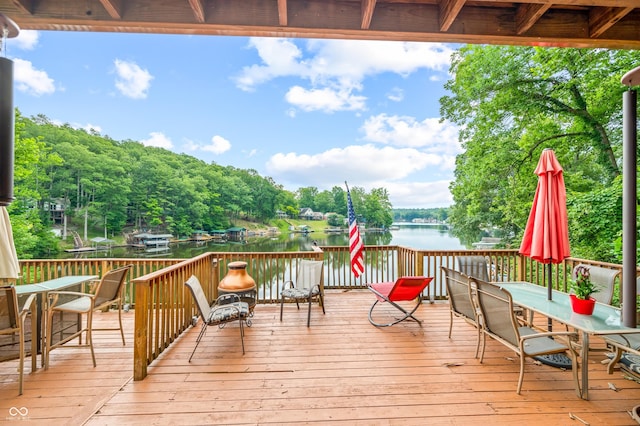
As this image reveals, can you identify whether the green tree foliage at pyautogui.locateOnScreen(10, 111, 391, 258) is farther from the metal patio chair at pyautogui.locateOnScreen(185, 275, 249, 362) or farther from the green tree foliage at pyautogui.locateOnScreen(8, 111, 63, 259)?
the metal patio chair at pyautogui.locateOnScreen(185, 275, 249, 362)

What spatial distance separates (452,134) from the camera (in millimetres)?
10992

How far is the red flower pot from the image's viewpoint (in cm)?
251

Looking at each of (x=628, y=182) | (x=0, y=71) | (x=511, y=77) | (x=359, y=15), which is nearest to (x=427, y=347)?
(x=628, y=182)

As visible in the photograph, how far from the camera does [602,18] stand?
2.04 m

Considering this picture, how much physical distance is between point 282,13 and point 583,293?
3589mm

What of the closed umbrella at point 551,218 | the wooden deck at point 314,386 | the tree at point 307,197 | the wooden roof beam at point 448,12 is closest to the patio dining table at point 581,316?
the closed umbrella at point 551,218

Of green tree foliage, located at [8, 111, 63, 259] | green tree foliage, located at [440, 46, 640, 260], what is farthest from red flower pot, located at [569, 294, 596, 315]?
green tree foliage, located at [8, 111, 63, 259]

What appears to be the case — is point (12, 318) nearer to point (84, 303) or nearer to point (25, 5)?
point (84, 303)

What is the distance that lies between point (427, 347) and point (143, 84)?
49.3 meters

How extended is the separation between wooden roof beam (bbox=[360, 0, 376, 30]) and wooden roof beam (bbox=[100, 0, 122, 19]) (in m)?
1.71

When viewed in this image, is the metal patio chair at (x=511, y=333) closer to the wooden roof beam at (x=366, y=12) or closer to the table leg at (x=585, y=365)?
the table leg at (x=585, y=365)

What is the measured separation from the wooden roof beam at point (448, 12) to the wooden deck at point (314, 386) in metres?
2.94

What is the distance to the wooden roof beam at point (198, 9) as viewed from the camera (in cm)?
179

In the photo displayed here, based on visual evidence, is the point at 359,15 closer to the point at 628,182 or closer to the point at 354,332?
the point at 628,182
